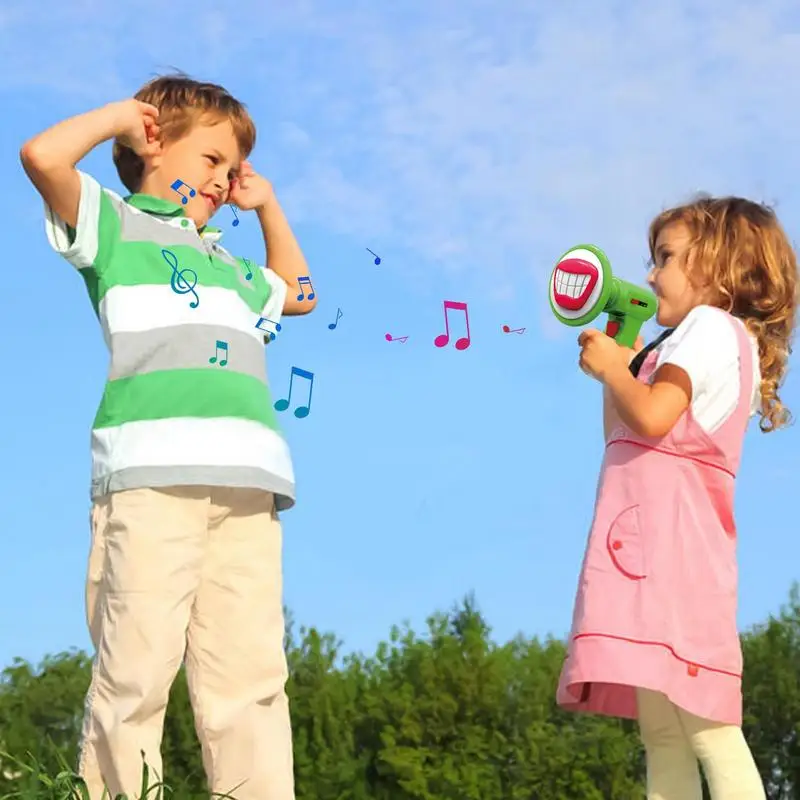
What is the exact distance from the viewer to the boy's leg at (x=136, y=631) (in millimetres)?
3920

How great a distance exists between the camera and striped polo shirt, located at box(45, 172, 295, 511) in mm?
3992

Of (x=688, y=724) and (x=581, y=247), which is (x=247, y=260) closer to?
(x=581, y=247)

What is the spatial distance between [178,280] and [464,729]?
10.2 feet

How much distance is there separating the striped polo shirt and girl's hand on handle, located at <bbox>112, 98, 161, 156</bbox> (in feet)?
0.51

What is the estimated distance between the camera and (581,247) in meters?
4.29

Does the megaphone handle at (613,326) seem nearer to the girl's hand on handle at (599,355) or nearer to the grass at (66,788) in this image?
the girl's hand on handle at (599,355)

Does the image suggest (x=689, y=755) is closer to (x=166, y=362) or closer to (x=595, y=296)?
(x=595, y=296)

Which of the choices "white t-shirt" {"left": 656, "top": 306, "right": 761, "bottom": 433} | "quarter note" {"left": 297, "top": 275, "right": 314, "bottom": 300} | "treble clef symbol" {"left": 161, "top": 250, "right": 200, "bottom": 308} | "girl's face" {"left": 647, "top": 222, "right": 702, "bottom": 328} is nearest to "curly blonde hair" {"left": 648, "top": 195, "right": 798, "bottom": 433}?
"girl's face" {"left": 647, "top": 222, "right": 702, "bottom": 328}

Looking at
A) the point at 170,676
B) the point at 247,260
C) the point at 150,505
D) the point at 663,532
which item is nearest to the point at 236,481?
the point at 150,505

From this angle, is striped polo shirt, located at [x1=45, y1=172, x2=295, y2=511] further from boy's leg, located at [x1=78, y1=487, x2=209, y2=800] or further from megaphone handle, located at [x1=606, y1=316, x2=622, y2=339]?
megaphone handle, located at [x1=606, y1=316, x2=622, y2=339]

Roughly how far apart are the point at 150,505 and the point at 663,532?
1.45 m

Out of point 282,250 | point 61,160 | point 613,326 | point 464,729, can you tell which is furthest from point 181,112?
point 464,729

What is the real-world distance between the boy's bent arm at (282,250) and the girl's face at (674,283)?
1.21 meters

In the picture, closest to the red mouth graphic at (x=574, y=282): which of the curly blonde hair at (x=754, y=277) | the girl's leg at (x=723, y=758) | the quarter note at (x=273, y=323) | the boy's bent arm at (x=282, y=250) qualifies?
the curly blonde hair at (x=754, y=277)
